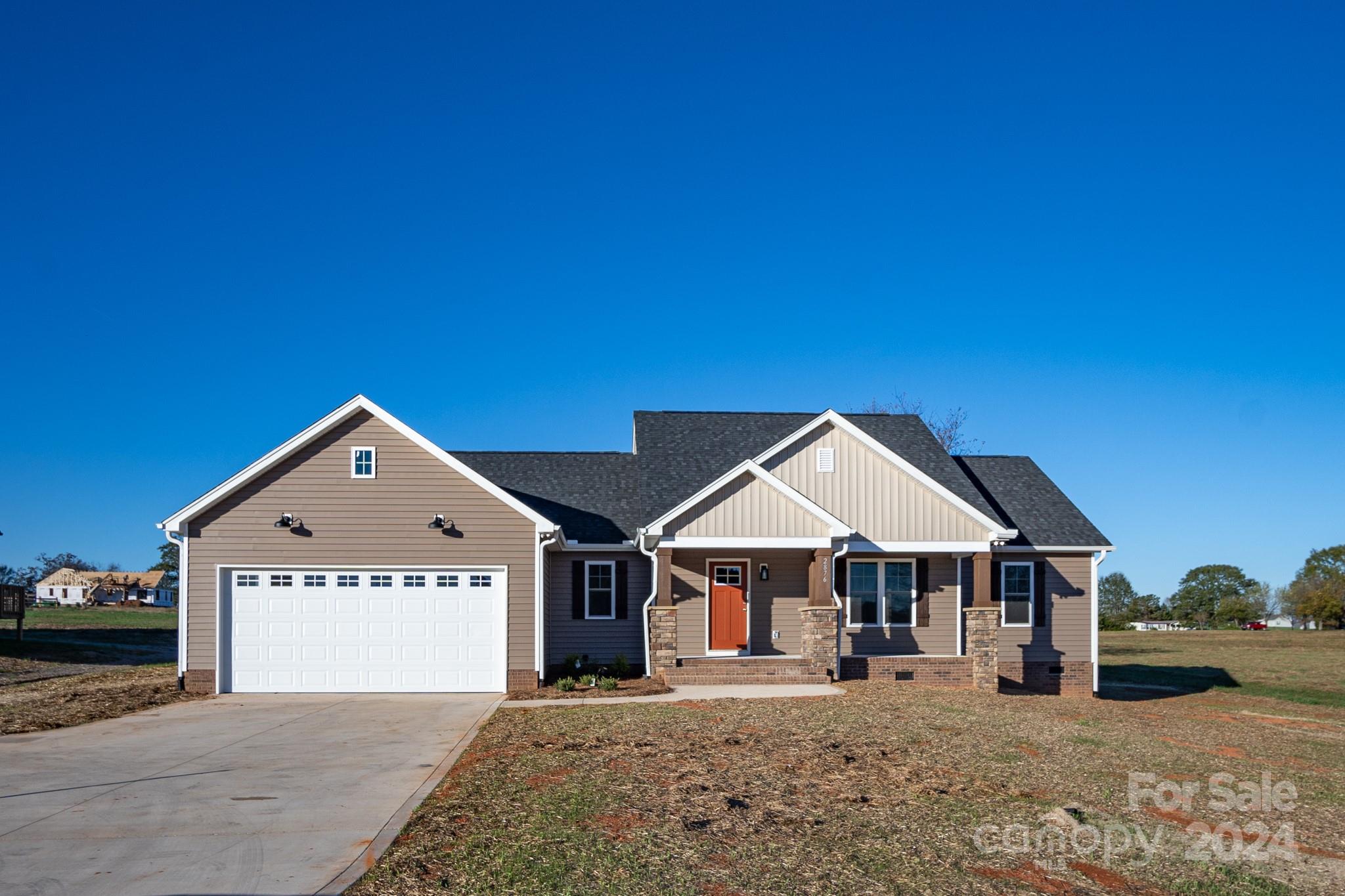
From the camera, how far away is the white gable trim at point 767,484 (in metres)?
20.0

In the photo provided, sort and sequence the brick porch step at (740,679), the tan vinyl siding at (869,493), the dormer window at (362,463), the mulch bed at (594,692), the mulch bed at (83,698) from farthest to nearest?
the tan vinyl siding at (869,493) < the brick porch step at (740,679) < the dormer window at (362,463) < the mulch bed at (594,692) < the mulch bed at (83,698)

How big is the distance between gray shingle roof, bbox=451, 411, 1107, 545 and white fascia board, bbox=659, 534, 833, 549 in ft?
5.95

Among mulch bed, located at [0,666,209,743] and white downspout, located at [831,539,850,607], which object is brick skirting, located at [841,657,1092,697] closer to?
white downspout, located at [831,539,850,607]

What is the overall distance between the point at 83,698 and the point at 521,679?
24.5 feet

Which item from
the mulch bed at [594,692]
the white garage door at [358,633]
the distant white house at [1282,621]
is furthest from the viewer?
the distant white house at [1282,621]

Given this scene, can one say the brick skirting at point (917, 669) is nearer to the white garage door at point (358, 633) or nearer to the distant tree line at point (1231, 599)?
the white garage door at point (358, 633)

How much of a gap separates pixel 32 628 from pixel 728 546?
1354 inches

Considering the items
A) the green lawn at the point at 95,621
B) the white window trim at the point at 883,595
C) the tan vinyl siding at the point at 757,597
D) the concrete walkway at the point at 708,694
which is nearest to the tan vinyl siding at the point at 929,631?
the white window trim at the point at 883,595

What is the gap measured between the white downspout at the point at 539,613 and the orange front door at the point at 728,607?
13.7 ft

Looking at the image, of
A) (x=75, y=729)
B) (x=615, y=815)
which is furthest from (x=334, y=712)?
(x=615, y=815)

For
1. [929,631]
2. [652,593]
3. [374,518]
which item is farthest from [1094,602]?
[374,518]

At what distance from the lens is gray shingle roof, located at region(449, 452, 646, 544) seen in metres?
22.5

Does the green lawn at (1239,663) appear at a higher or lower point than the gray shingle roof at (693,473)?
lower

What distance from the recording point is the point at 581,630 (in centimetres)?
2180
